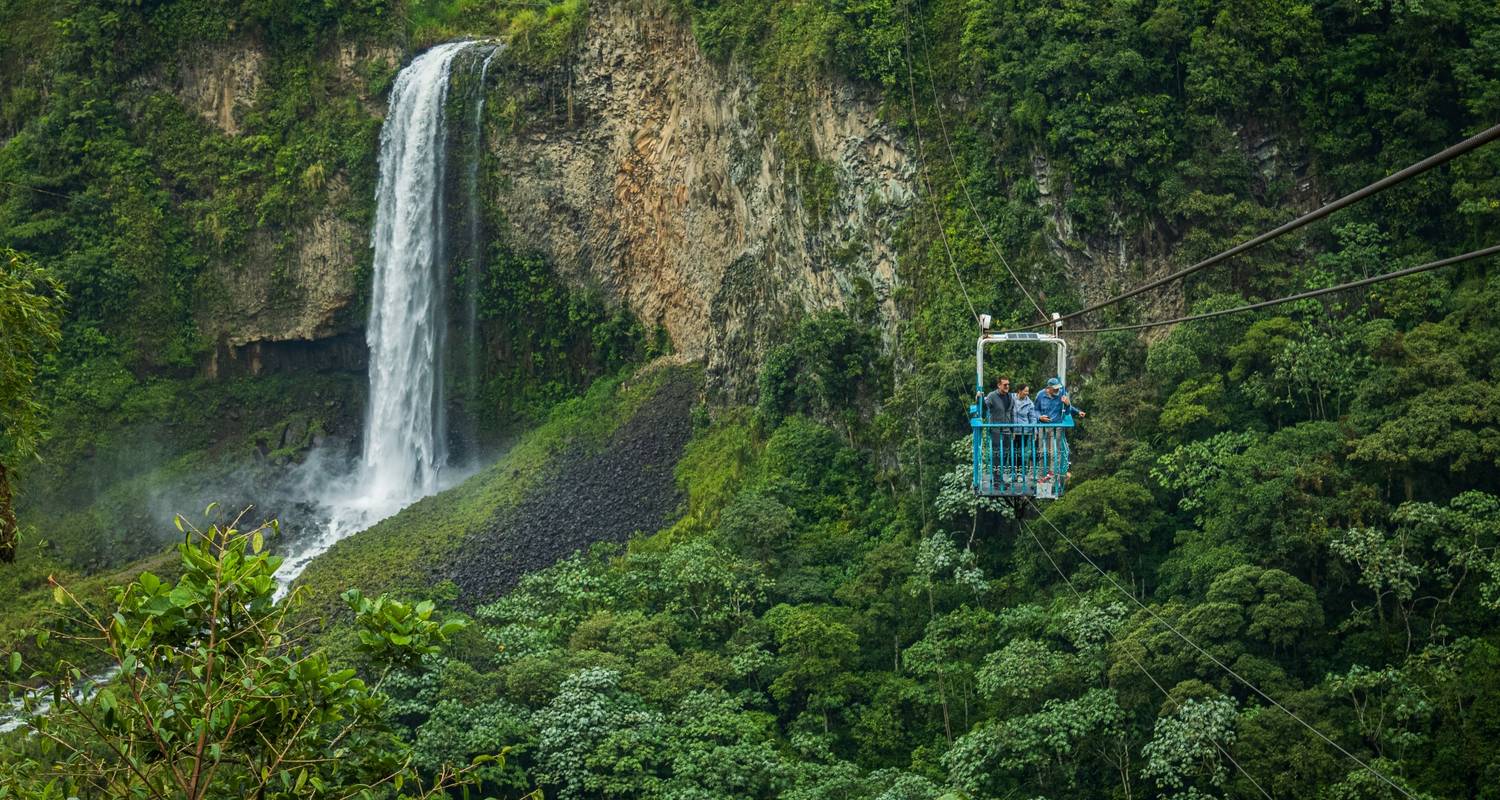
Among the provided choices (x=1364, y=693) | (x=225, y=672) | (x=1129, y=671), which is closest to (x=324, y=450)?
(x=1129, y=671)

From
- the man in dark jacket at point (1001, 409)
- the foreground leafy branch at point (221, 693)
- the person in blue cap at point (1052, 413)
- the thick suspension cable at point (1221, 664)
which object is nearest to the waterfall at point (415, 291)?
the thick suspension cable at point (1221, 664)

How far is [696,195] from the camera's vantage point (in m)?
42.5

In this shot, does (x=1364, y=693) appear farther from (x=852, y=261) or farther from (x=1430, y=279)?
(x=852, y=261)

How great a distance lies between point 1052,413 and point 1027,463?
0.90 meters

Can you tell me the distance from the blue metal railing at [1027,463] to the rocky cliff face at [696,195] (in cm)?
1392

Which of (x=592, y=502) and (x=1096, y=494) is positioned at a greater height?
(x=1096, y=494)

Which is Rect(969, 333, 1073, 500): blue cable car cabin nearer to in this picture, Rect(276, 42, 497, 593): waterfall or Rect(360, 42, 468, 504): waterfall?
Rect(276, 42, 497, 593): waterfall

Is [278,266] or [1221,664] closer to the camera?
[1221,664]

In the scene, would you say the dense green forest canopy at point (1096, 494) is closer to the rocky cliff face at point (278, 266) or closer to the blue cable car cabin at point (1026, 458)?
the blue cable car cabin at point (1026, 458)

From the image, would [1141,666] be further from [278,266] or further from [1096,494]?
[278,266]

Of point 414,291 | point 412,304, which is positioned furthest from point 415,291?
point 412,304

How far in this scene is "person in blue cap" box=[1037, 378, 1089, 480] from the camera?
21.0 m

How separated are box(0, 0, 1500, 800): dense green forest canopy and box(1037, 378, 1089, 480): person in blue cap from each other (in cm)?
474

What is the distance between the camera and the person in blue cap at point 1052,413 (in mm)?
21016
